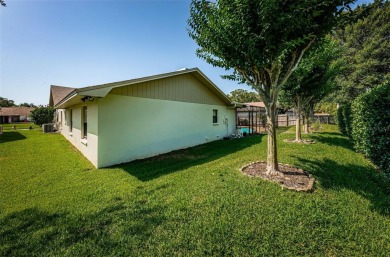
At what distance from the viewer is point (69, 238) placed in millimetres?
2846

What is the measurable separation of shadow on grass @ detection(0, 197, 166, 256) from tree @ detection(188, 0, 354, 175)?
3.63 m

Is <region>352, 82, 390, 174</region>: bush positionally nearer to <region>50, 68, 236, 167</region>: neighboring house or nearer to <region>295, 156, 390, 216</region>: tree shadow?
<region>295, 156, 390, 216</region>: tree shadow

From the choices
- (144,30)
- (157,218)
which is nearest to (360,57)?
(144,30)

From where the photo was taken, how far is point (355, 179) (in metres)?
4.84

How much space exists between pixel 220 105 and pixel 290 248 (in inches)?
460

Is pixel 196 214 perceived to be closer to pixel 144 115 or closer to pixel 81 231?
pixel 81 231

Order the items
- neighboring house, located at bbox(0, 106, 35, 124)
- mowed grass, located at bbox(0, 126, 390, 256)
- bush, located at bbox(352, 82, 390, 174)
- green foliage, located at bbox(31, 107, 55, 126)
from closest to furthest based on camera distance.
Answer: mowed grass, located at bbox(0, 126, 390, 256) < bush, located at bbox(352, 82, 390, 174) < green foliage, located at bbox(31, 107, 55, 126) < neighboring house, located at bbox(0, 106, 35, 124)

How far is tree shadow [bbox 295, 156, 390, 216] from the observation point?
12.5ft

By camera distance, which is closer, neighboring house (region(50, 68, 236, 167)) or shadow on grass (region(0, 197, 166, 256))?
shadow on grass (region(0, 197, 166, 256))

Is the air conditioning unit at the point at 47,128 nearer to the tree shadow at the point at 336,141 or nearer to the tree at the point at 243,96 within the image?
the tree shadow at the point at 336,141

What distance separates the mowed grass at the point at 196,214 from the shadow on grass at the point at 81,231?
2 centimetres

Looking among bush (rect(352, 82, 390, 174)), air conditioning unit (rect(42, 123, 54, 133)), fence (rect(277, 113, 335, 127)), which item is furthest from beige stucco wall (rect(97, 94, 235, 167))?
fence (rect(277, 113, 335, 127))

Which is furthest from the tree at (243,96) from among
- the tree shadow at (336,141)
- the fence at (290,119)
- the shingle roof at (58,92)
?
the tree shadow at (336,141)

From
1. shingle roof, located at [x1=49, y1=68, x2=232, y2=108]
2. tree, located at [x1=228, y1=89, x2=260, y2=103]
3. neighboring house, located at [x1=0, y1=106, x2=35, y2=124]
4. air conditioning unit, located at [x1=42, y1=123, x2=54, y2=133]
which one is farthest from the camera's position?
tree, located at [x1=228, y1=89, x2=260, y2=103]
